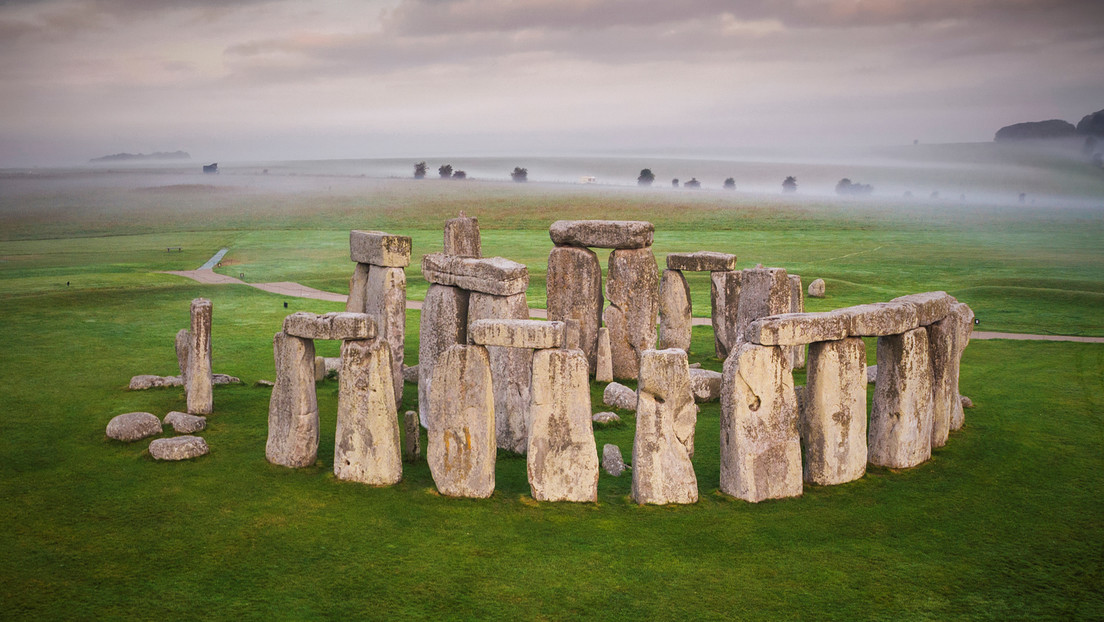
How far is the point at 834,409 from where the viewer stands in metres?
10.9

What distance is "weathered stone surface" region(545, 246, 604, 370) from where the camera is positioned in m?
17.1

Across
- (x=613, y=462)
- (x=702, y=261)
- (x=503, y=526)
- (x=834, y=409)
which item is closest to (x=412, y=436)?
(x=503, y=526)

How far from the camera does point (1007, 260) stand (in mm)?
37812

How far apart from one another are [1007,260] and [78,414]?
35.5 m

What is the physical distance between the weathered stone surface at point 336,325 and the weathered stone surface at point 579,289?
21.6 feet

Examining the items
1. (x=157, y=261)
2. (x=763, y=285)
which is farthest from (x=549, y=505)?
(x=157, y=261)

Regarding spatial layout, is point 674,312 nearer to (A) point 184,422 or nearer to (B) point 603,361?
(B) point 603,361

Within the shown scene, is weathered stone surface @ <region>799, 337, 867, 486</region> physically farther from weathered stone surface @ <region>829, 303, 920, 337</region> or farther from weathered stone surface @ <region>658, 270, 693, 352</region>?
weathered stone surface @ <region>658, 270, 693, 352</region>

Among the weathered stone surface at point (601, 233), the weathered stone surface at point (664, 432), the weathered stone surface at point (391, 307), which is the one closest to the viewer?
the weathered stone surface at point (664, 432)

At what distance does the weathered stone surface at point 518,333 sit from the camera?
1014 cm

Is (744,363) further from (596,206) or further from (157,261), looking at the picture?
(596,206)

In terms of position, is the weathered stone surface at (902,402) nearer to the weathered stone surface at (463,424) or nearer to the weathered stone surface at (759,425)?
the weathered stone surface at (759,425)

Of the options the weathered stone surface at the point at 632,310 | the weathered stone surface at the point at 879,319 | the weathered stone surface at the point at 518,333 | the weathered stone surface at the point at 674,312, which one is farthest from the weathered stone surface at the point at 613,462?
the weathered stone surface at the point at 674,312

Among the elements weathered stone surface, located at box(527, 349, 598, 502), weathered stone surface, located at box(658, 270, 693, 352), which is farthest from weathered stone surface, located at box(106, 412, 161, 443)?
weathered stone surface, located at box(658, 270, 693, 352)
